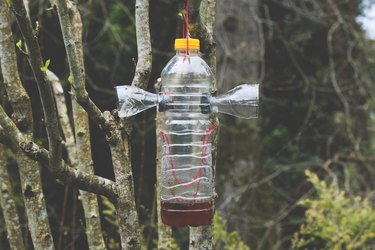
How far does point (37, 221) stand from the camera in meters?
2.40

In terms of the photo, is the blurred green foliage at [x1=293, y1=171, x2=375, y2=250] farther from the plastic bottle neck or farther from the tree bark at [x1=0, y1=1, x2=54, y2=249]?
the plastic bottle neck

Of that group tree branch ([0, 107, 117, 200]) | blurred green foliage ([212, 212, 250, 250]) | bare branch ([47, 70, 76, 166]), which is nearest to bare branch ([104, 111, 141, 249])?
tree branch ([0, 107, 117, 200])

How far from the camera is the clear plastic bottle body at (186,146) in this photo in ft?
6.20

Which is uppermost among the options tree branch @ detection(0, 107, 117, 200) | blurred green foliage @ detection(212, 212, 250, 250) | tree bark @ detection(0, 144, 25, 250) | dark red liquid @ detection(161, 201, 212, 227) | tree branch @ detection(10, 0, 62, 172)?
tree branch @ detection(10, 0, 62, 172)

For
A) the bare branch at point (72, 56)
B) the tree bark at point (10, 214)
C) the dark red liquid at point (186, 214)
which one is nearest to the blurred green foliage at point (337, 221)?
the tree bark at point (10, 214)

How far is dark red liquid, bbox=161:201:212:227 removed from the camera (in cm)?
186

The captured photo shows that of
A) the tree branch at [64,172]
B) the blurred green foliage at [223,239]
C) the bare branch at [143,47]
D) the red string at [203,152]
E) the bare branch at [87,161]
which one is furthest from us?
the blurred green foliage at [223,239]

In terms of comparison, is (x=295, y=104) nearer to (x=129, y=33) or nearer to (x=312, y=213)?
(x=129, y=33)

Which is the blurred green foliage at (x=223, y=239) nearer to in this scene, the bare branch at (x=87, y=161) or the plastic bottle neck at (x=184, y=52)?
the bare branch at (x=87, y=161)

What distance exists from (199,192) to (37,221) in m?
0.80

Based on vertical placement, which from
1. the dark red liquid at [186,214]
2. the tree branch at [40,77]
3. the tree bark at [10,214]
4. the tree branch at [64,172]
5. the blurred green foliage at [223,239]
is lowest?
the blurred green foliage at [223,239]

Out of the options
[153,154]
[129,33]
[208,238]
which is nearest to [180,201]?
[208,238]

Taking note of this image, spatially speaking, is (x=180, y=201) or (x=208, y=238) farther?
(x=208, y=238)

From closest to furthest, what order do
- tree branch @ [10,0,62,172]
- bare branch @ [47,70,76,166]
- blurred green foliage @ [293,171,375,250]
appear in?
1. tree branch @ [10,0,62,172]
2. bare branch @ [47,70,76,166]
3. blurred green foliage @ [293,171,375,250]
